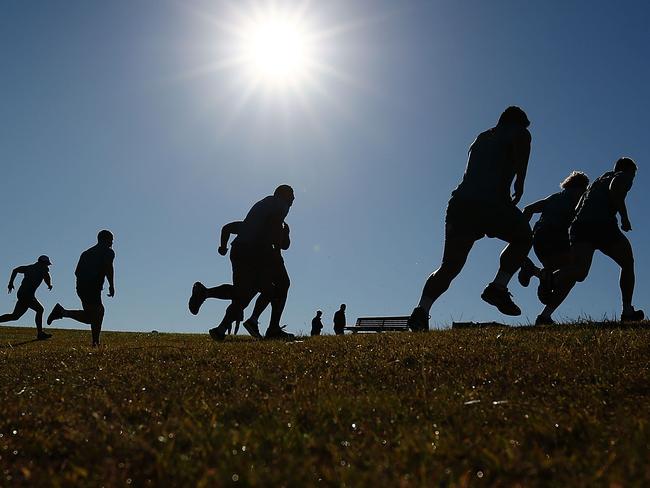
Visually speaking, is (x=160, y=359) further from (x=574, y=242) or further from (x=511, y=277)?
(x=574, y=242)

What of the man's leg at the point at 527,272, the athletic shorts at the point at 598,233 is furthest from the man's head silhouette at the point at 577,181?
the man's leg at the point at 527,272

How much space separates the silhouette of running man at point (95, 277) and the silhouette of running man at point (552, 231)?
9.19 metres

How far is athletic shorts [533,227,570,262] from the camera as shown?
10.8 m

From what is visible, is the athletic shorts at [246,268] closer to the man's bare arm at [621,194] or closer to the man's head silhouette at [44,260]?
the man's bare arm at [621,194]

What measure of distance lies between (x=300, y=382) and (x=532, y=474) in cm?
230

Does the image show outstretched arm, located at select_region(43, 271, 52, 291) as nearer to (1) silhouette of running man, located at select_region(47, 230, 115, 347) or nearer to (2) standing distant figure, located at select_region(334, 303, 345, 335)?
(1) silhouette of running man, located at select_region(47, 230, 115, 347)

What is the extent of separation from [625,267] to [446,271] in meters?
4.12

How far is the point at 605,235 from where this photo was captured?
33.0ft

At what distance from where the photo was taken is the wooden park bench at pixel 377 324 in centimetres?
2794

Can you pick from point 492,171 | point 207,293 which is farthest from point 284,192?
point 492,171

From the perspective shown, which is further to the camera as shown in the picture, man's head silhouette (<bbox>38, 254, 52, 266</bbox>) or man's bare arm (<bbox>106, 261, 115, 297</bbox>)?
man's head silhouette (<bbox>38, 254, 52, 266</bbox>)

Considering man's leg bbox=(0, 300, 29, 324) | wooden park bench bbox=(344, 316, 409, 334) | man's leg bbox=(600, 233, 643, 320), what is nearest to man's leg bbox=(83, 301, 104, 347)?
man's leg bbox=(0, 300, 29, 324)

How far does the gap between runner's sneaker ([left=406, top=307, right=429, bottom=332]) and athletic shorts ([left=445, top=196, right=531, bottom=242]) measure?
47.4 inches

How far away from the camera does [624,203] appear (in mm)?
10172
